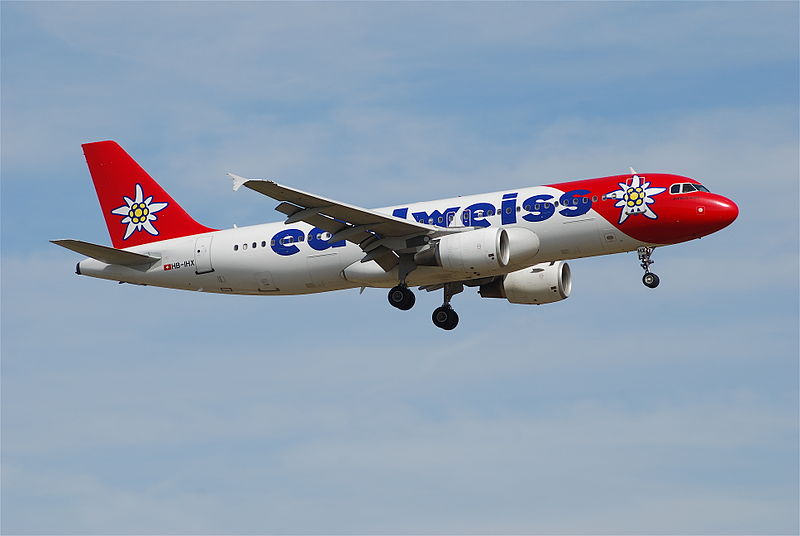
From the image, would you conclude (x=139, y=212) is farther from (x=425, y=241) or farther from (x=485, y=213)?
(x=485, y=213)

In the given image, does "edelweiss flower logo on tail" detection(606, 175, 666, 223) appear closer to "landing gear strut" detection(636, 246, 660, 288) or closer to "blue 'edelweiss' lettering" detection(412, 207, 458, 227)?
"landing gear strut" detection(636, 246, 660, 288)

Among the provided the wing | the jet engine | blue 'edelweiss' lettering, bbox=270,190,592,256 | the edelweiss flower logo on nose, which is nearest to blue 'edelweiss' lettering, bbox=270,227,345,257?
blue 'edelweiss' lettering, bbox=270,190,592,256

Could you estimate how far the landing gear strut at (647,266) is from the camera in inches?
1590

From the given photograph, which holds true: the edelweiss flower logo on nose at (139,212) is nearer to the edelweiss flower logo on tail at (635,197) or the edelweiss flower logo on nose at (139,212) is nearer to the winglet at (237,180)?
the winglet at (237,180)

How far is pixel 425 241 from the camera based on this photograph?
41000mm

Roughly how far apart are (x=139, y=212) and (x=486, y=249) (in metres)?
14.4

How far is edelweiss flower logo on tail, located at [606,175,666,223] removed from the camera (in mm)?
39719

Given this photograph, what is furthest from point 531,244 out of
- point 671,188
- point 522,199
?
point 671,188

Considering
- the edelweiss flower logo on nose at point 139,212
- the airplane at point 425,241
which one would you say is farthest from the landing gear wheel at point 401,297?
the edelweiss flower logo on nose at point 139,212

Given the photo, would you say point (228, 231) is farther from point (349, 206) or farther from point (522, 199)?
point (522, 199)

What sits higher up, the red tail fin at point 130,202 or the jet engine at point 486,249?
the red tail fin at point 130,202

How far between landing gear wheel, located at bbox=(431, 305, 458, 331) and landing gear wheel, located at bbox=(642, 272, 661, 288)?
7127 millimetres

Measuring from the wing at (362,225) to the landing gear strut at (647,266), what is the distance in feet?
19.0

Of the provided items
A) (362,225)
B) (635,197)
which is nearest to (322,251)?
(362,225)
